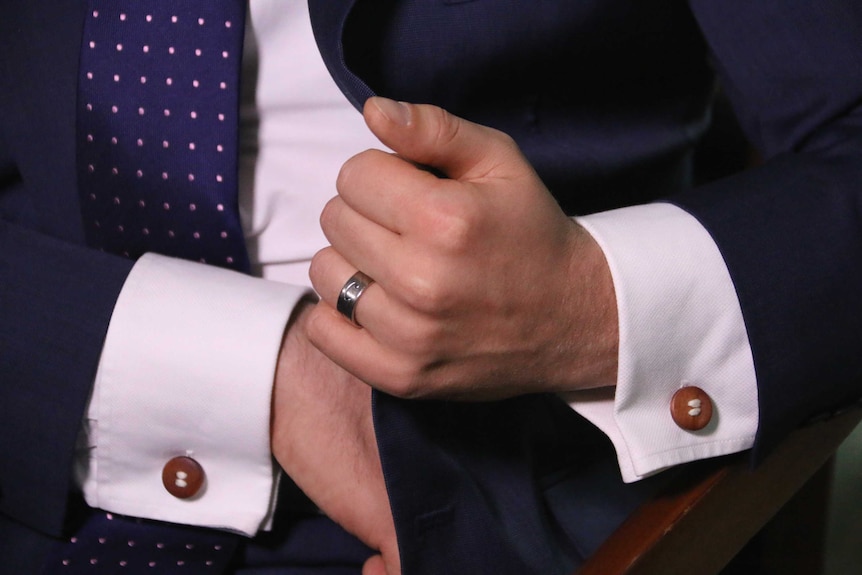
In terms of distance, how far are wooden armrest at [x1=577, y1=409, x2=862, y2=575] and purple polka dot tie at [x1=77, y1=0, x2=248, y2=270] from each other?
398 millimetres

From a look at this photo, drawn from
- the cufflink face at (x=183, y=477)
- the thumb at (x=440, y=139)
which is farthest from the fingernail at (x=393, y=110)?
the cufflink face at (x=183, y=477)

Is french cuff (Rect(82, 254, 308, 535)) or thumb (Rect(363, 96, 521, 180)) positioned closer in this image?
thumb (Rect(363, 96, 521, 180))

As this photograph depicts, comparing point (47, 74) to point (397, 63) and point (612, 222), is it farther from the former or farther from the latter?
point (612, 222)

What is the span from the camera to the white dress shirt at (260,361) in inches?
22.7

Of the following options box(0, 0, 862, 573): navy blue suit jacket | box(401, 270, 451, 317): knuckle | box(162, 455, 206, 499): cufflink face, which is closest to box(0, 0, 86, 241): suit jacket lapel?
box(0, 0, 862, 573): navy blue suit jacket

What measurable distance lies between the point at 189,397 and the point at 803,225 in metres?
0.49

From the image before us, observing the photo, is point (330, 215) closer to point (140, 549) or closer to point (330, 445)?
point (330, 445)

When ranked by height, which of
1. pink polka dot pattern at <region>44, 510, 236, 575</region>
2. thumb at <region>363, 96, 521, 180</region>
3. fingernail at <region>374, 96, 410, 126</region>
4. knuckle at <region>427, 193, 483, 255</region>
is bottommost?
pink polka dot pattern at <region>44, 510, 236, 575</region>

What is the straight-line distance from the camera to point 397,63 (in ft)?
2.19

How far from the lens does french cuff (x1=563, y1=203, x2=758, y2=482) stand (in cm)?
57

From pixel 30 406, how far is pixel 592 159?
55 cm

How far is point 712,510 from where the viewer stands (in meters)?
0.56

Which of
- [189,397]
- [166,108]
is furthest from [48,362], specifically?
[166,108]

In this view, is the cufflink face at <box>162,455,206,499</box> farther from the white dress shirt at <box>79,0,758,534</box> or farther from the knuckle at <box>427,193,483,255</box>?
the knuckle at <box>427,193,483,255</box>
